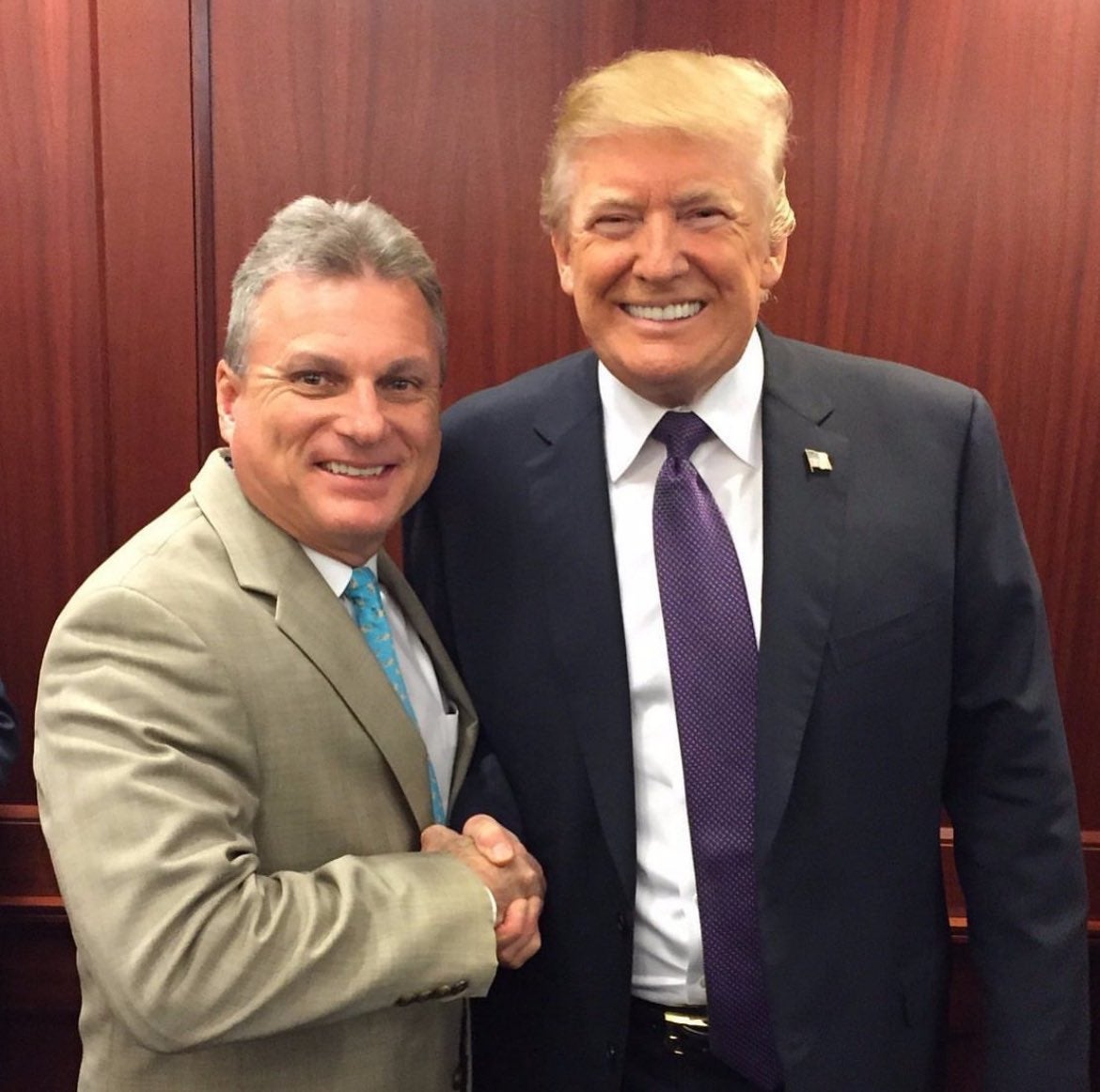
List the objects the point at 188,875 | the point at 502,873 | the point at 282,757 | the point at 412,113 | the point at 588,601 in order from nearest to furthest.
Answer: the point at 188,875, the point at 282,757, the point at 502,873, the point at 588,601, the point at 412,113

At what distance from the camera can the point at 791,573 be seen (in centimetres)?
136

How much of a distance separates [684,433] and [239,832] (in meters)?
0.67

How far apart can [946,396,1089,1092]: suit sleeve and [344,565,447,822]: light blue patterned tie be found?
0.65m

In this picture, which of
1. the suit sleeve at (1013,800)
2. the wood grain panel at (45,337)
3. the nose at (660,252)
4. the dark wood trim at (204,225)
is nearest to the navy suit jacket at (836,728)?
the suit sleeve at (1013,800)

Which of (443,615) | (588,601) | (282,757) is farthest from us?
(443,615)

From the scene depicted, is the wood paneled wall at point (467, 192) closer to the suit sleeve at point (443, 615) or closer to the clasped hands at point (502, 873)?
the suit sleeve at point (443, 615)

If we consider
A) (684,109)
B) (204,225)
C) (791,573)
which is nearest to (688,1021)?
(791,573)

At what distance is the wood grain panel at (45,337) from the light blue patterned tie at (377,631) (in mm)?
835

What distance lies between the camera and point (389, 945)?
3.72ft

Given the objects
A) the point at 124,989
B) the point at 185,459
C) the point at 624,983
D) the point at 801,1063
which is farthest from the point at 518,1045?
the point at 185,459

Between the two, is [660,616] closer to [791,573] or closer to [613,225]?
[791,573]

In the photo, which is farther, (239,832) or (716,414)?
(716,414)

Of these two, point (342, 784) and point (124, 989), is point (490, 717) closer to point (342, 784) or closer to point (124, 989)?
point (342, 784)

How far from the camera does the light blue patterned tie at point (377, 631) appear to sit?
4.36 feet
